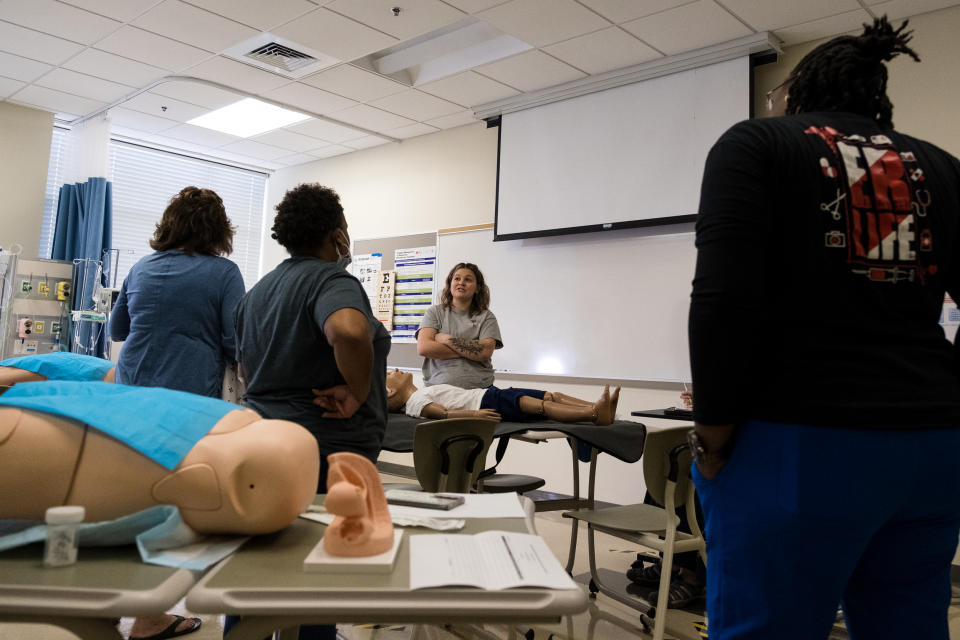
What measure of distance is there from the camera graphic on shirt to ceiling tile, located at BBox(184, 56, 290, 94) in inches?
171

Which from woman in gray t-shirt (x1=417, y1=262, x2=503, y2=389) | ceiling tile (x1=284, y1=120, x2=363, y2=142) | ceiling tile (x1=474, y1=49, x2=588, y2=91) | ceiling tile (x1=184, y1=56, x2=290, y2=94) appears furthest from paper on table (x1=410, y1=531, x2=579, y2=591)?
ceiling tile (x1=284, y1=120, x2=363, y2=142)

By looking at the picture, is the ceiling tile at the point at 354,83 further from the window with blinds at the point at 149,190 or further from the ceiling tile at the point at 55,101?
the window with blinds at the point at 149,190

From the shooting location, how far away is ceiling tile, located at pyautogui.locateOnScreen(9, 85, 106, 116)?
205 inches

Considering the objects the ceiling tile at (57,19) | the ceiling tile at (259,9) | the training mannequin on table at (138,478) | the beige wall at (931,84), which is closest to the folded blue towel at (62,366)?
the training mannequin on table at (138,478)

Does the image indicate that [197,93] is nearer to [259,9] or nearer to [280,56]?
[280,56]

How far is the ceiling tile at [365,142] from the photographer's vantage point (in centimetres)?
595

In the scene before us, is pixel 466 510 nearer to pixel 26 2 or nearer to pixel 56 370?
pixel 56 370

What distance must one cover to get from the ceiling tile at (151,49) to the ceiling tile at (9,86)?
1.14 meters

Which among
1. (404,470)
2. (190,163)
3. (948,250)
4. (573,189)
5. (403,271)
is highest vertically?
(190,163)

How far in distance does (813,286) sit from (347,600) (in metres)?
0.72

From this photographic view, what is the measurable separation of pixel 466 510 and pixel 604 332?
3.48m

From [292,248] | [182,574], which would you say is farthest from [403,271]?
[182,574]

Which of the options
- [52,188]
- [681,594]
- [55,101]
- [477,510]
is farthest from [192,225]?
[52,188]

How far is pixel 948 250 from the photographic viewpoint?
1.03m
